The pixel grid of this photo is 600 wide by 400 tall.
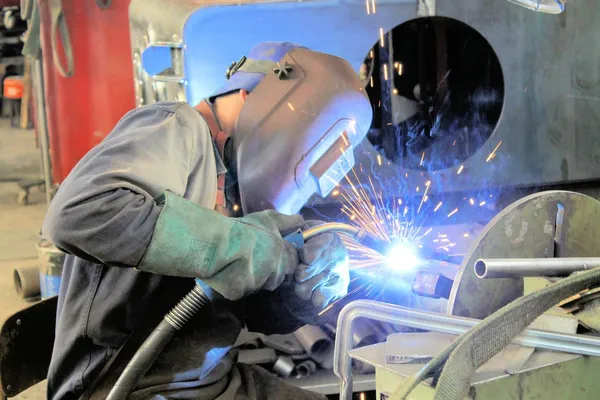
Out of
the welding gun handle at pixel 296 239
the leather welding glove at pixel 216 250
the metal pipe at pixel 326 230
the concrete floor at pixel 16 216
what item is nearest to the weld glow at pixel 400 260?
the metal pipe at pixel 326 230

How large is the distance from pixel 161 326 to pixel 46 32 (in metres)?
3.17

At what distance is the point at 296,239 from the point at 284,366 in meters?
1.35

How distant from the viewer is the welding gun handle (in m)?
1.66

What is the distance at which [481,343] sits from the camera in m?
1.08

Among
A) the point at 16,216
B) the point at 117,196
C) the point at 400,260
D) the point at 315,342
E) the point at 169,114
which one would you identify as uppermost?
the point at 169,114

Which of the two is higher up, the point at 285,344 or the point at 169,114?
the point at 169,114

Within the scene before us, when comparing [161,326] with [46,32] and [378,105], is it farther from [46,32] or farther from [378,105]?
[46,32]

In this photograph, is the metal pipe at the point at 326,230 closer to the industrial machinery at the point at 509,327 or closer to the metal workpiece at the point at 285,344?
the industrial machinery at the point at 509,327

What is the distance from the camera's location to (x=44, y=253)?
3621 mm

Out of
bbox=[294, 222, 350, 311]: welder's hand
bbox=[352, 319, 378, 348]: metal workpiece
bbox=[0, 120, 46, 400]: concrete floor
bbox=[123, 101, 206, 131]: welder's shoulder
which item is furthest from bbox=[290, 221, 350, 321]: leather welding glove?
bbox=[0, 120, 46, 400]: concrete floor

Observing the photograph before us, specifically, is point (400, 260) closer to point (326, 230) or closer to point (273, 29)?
point (326, 230)

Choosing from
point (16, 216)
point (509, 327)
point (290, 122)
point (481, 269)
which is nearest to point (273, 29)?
point (290, 122)

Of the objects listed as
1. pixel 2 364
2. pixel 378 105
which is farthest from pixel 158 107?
pixel 378 105

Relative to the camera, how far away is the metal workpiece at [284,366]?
9.45 ft
